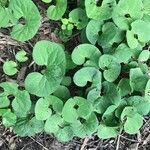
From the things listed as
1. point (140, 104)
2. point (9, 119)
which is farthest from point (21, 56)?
point (140, 104)

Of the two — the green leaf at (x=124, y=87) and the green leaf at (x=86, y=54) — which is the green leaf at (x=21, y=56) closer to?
the green leaf at (x=86, y=54)

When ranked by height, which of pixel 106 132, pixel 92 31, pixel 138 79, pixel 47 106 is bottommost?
pixel 106 132

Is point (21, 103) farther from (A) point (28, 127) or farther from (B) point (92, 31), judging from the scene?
(B) point (92, 31)

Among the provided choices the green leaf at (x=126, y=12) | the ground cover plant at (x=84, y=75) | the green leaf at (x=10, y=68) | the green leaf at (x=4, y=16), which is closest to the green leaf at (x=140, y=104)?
the ground cover plant at (x=84, y=75)

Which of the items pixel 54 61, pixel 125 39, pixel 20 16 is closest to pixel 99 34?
pixel 125 39

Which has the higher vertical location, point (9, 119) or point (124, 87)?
point (124, 87)

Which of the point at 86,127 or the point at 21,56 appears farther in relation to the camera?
the point at 21,56
